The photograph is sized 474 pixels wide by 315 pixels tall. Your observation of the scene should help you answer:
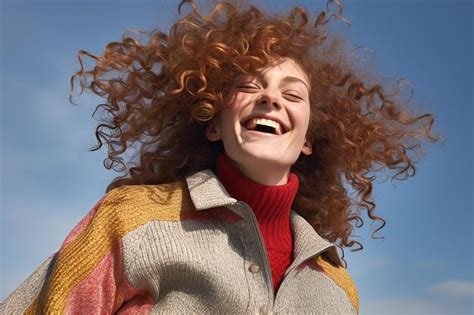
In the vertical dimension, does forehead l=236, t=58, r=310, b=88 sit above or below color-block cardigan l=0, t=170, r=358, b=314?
above

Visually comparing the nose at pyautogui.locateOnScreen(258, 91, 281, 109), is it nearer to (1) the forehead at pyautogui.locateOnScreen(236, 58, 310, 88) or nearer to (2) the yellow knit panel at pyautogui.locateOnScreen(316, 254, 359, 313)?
(1) the forehead at pyautogui.locateOnScreen(236, 58, 310, 88)

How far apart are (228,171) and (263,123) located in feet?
0.85

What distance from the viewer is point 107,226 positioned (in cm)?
234

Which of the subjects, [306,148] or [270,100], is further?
[306,148]

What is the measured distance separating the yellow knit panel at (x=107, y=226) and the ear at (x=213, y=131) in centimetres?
34

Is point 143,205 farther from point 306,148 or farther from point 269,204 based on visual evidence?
point 306,148

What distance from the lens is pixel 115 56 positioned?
2.93 meters

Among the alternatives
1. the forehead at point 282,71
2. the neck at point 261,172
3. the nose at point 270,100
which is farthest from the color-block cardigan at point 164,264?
the forehead at point 282,71

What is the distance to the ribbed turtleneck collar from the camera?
8.68 feet

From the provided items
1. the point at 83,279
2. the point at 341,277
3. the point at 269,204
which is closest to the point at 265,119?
the point at 269,204

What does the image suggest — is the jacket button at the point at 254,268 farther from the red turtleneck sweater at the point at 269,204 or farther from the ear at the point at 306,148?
the ear at the point at 306,148

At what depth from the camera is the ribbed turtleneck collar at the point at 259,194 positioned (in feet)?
8.68

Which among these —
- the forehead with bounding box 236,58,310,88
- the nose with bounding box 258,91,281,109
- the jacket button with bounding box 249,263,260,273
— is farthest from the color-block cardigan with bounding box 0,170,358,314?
the forehead with bounding box 236,58,310,88

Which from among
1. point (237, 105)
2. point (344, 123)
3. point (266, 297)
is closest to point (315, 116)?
point (344, 123)
